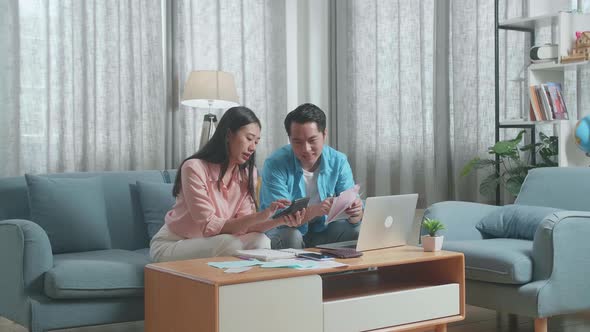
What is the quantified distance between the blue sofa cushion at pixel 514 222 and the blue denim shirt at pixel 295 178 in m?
0.73

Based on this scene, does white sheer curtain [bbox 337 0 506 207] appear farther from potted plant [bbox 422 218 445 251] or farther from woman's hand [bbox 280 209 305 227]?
woman's hand [bbox 280 209 305 227]

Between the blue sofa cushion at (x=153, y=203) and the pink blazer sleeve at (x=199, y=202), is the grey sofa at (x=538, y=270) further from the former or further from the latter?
the blue sofa cushion at (x=153, y=203)

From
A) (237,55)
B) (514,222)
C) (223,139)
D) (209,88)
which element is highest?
(237,55)

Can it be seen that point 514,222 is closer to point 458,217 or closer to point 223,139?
point 458,217

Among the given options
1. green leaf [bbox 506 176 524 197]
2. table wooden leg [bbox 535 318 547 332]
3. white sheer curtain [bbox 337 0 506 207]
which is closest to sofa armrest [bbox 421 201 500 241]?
table wooden leg [bbox 535 318 547 332]

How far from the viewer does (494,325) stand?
3.60 metres

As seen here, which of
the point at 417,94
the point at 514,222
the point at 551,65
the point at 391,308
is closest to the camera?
the point at 391,308

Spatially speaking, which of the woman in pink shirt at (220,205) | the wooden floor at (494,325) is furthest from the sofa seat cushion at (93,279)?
the wooden floor at (494,325)

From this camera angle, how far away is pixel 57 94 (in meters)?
4.64

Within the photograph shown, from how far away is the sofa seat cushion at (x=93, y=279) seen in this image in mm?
2855

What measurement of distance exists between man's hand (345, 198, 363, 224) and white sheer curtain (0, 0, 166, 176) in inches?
76.6

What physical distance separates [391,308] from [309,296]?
0.37m

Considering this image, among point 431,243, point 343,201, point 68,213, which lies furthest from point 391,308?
point 68,213

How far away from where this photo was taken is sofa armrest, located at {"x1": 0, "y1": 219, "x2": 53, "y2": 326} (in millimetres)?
2895
